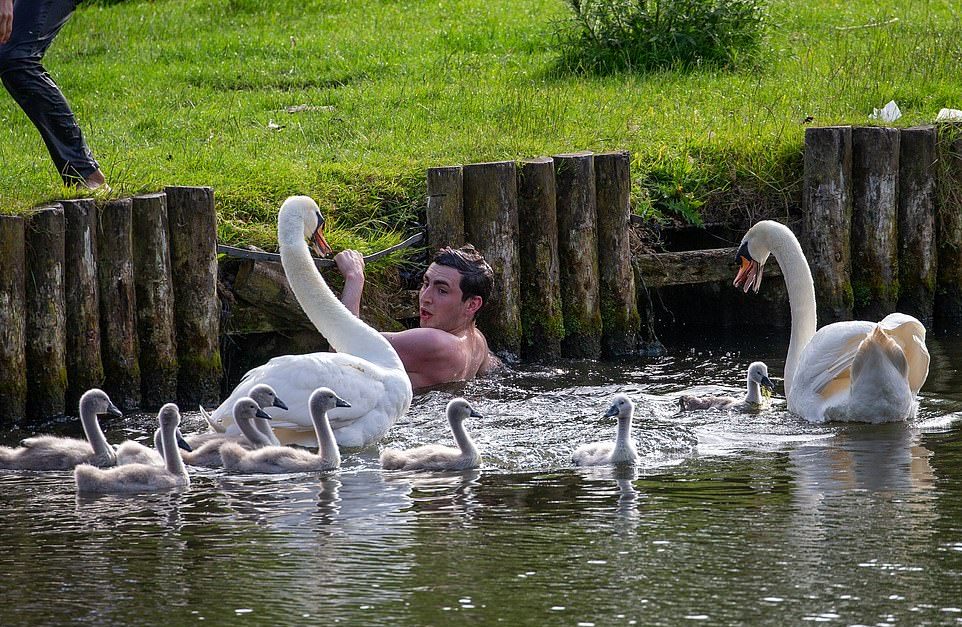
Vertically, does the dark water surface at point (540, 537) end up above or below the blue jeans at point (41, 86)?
below

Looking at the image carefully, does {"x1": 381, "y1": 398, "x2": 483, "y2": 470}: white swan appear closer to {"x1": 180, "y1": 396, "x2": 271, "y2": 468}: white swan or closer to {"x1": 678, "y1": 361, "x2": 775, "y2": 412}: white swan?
{"x1": 180, "y1": 396, "x2": 271, "y2": 468}: white swan

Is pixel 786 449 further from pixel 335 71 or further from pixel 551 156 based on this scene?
pixel 335 71

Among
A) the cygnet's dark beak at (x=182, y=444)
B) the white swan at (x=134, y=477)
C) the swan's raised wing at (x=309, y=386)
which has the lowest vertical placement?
the white swan at (x=134, y=477)

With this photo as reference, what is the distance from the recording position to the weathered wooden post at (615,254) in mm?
11023

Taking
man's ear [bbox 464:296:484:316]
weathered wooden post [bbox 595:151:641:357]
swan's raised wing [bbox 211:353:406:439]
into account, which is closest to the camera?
swan's raised wing [bbox 211:353:406:439]

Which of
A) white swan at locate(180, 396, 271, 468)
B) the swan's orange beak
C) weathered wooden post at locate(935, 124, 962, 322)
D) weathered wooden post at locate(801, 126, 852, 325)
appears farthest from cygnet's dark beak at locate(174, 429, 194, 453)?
weathered wooden post at locate(935, 124, 962, 322)

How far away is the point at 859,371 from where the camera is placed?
28.6ft

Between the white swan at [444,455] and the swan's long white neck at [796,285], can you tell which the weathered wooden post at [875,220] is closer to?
the swan's long white neck at [796,285]

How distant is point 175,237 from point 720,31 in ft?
23.9

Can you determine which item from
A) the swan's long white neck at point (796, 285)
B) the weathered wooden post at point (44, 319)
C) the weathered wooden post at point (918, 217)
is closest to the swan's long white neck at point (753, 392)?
the swan's long white neck at point (796, 285)

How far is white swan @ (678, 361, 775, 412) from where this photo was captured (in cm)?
926

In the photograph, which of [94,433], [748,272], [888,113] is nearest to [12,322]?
[94,433]

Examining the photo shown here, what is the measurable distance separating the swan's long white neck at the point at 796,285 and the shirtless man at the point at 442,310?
6.19 feet

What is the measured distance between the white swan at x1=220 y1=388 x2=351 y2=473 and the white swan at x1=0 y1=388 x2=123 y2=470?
0.61 m
